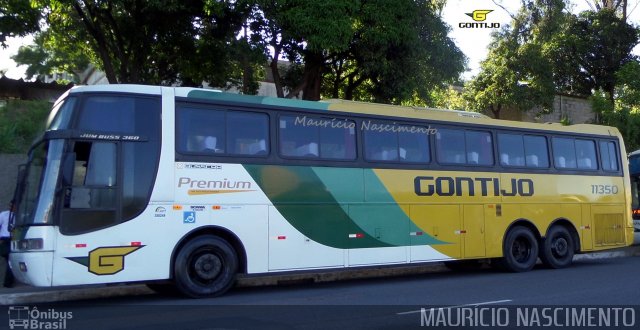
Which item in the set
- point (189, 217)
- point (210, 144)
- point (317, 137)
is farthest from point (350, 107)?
point (189, 217)

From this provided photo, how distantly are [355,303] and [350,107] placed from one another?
424 cm

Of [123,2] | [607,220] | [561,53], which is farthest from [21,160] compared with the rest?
[561,53]

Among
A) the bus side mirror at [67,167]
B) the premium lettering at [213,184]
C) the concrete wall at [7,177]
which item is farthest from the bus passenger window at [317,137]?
the concrete wall at [7,177]

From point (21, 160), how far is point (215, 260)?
7.11 meters

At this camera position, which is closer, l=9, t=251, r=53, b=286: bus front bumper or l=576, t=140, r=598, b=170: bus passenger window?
l=9, t=251, r=53, b=286: bus front bumper

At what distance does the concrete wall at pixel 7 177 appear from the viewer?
594 inches

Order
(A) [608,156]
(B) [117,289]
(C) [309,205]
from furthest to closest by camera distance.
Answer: (A) [608,156]
(C) [309,205]
(B) [117,289]

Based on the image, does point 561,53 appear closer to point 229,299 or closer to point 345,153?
point 345,153

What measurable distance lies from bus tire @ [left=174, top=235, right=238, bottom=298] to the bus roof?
96.8 inches

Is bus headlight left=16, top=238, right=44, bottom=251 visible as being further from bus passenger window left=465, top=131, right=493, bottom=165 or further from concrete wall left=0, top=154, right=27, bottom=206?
bus passenger window left=465, top=131, right=493, bottom=165

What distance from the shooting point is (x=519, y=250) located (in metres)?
15.4

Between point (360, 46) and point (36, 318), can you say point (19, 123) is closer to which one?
point (360, 46)

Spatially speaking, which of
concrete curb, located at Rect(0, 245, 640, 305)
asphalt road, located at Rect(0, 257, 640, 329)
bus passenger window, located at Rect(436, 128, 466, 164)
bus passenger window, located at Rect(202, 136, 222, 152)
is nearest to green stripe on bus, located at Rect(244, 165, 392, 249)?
bus passenger window, located at Rect(202, 136, 222, 152)

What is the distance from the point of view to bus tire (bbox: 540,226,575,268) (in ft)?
51.3
